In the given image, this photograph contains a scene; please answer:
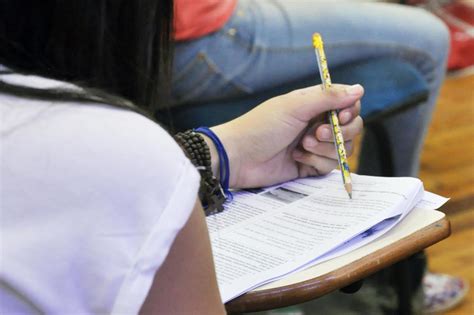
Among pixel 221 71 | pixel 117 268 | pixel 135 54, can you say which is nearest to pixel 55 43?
pixel 135 54

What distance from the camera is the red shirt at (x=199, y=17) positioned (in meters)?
1.32

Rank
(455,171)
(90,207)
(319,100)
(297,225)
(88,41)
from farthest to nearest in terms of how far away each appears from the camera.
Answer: (455,171)
(319,100)
(297,225)
(88,41)
(90,207)

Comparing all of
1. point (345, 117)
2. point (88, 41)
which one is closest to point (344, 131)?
point (345, 117)

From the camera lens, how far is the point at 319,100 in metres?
0.88

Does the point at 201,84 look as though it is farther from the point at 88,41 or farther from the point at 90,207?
the point at 90,207

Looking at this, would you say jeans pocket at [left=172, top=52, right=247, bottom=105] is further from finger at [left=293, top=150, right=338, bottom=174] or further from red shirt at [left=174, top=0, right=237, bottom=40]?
finger at [left=293, top=150, right=338, bottom=174]

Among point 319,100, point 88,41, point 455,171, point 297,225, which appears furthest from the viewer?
point 455,171

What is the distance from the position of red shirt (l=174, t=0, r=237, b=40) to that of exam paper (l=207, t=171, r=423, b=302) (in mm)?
534

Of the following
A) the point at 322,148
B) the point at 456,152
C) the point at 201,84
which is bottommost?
the point at 456,152

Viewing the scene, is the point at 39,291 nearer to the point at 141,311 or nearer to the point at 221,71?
the point at 141,311

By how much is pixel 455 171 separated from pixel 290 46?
1.13 m

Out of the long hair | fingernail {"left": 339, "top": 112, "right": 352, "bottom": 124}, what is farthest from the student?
fingernail {"left": 339, "top": 112, "right": 352, "bottom": 124}

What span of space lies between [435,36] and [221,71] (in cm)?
47

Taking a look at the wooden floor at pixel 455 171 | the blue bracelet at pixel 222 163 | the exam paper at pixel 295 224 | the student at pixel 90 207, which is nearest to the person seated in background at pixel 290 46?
the wooden floor at pixel 455 171
